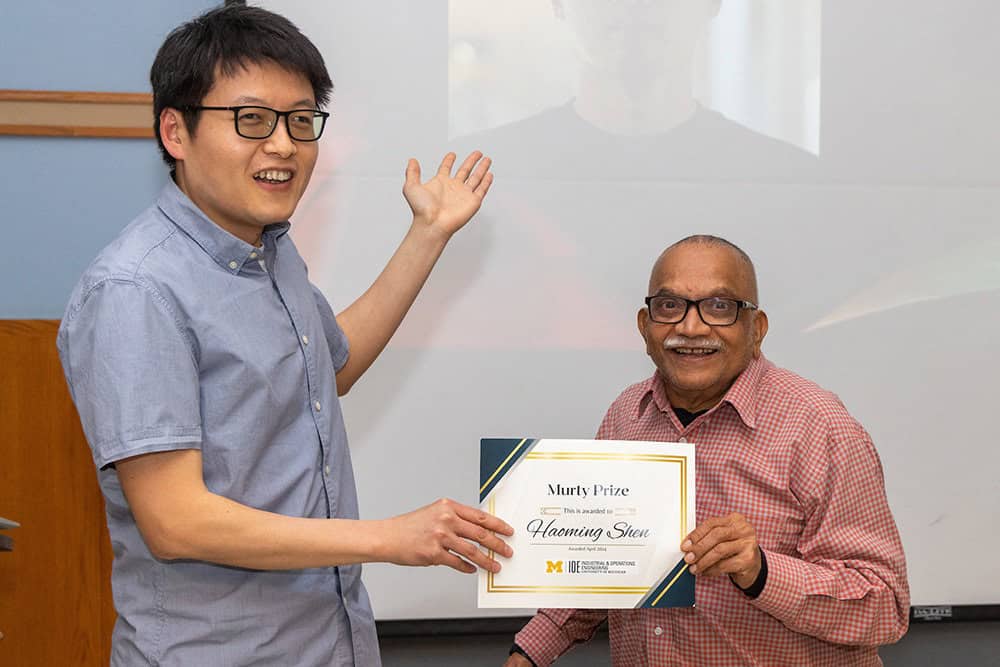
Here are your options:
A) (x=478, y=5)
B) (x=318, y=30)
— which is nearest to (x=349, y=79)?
(x=318, y=30)

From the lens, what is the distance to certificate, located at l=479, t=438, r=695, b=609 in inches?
60.1

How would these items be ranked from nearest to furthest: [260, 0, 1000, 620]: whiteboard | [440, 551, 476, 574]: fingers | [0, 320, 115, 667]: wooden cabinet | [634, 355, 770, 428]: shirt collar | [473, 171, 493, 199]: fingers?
[440, 551, 476, 574]: fingers
[634, 355, 770, 428]: shirt collar
[473, 171, 493, 199]: fingers
[0, 320, 115, 667]: wooden cabinet
[260, 0, 1000, 620]: whiteboard

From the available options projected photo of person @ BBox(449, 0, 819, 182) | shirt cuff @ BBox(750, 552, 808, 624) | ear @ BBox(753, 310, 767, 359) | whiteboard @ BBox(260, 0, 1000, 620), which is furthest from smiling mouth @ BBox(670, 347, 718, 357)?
projected photo of person @ BBox(449, 0, 819, 182)

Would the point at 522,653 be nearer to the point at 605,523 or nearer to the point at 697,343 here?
the point at 605,523

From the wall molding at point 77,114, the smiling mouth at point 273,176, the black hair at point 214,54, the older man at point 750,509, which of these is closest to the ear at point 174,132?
the black hair at point 214,54

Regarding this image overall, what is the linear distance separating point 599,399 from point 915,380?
98cm

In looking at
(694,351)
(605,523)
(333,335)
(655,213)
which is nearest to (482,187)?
(333,335)

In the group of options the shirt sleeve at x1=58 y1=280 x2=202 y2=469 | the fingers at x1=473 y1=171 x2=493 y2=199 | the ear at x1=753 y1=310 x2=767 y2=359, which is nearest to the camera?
the shirt sleeve at x1=58 y1=280 x2=202 y2=469

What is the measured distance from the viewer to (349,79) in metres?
3.03

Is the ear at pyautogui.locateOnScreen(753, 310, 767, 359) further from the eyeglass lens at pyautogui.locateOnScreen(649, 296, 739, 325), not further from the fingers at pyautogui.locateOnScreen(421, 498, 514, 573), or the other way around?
the fingers at pyautogui.locateOnScreen(421, 498, 514, 573)

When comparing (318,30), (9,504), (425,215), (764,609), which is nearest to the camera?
(764,609)

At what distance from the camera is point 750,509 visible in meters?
1.72

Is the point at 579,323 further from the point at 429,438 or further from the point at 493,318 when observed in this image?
the point at 429,438

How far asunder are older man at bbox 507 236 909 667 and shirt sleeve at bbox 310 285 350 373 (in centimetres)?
55
